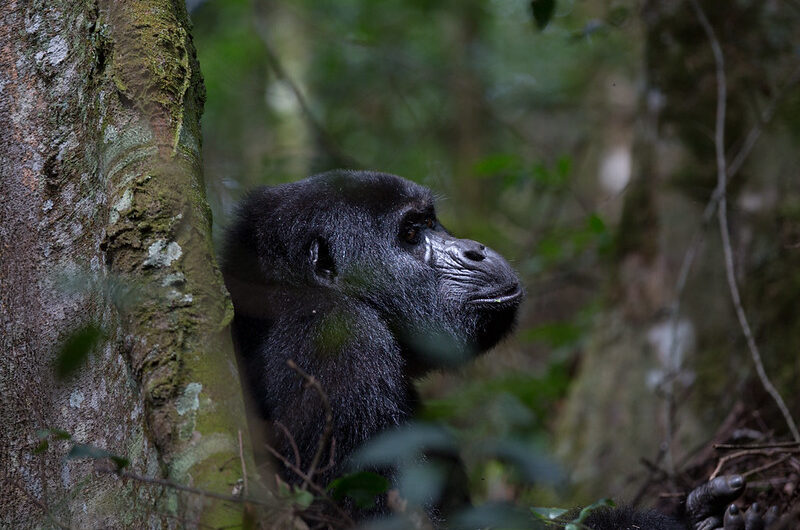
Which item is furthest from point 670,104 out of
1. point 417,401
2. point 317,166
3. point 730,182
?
point 417,401

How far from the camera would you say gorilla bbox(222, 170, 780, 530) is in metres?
3.32

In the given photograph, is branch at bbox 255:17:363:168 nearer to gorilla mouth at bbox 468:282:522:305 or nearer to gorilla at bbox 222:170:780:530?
gorilla at bbox 222:170:780:530

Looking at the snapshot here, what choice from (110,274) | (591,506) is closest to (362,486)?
(591,506)

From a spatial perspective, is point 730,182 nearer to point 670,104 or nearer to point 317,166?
point 670,104

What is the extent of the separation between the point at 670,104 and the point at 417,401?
151 inches

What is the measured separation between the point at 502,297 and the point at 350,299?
0.91 meters

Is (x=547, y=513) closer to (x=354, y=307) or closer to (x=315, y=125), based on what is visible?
(x=354, y=307)

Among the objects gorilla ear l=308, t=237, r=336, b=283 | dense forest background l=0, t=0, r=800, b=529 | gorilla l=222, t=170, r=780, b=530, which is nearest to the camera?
dense forest background l=0, t=0, r=800, b=529

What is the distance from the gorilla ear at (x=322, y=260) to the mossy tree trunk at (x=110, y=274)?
111cm

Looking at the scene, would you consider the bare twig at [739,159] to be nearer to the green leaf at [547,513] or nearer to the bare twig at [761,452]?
the bare twig at [761,452]

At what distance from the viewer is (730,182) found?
6.19m

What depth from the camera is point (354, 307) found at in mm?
3689

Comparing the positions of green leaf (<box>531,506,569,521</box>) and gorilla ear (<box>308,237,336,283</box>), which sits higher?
gorilla ear (<box>308,237,336,283</box>)

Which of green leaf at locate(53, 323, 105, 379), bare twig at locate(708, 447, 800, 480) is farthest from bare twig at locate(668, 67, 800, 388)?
green leaf at locate(53, 323, 105, 379)
